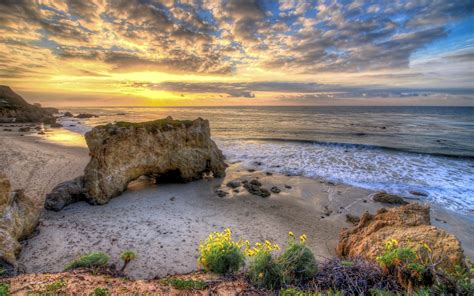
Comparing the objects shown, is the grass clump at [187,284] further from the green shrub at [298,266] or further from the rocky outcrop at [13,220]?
the rocky outcrop at [13,220]

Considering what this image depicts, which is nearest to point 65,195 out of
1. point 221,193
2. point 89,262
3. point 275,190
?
point 89,262

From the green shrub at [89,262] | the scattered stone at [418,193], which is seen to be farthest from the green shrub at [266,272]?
the scattered stone at [418,193]

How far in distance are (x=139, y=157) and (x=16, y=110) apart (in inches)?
2460

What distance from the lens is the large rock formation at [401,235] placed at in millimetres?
5719

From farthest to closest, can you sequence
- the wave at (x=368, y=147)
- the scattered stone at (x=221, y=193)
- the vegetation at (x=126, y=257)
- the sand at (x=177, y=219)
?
the wave at (x=368, y=147), the scattered stone at (x=221, y=193), the sand at (x=177, y=219), the vegetation at (x=126, y=257)

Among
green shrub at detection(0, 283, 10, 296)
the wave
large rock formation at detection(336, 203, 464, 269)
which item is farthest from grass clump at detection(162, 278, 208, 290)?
the wave

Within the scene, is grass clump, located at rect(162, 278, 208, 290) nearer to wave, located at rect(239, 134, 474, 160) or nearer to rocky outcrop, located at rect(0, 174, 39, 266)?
rocky outcrop, located at rect(0, 174, 39, 266)

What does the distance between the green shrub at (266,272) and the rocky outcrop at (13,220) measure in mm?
6575

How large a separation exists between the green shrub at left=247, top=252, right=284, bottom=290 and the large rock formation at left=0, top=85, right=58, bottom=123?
6254cm

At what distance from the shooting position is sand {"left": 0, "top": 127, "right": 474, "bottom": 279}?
7.96 metres

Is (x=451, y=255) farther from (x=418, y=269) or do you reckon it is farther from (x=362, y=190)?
(x=362, y=190)

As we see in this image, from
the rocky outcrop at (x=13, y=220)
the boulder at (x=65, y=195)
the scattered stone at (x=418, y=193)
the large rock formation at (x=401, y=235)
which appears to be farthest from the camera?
the scattered stone at (x=418, y=193)

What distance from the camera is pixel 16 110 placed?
55.1 metres

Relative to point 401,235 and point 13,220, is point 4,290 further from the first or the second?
point 401,235
